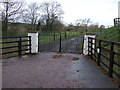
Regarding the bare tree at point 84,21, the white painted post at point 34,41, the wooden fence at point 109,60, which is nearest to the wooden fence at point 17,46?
the white painted post at point 34,41

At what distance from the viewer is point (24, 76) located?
2957mm

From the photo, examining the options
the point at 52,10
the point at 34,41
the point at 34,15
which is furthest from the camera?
the point at 34,15

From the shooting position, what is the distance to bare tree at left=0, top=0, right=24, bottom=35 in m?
13.9

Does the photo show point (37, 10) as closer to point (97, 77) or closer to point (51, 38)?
point (51, 38)

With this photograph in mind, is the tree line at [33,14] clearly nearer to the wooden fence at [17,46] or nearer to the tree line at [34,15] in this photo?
the tree line at [34,15]

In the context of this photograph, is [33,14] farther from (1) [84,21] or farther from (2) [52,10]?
(1) [84,21]

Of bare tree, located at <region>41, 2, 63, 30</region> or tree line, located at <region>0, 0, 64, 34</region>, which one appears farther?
bare tree, located at <region>41, 2, 63, 30</region>

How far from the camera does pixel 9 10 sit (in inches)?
572

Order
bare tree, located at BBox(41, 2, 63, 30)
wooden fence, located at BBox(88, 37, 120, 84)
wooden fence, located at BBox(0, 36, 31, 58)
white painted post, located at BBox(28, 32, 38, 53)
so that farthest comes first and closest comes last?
bare tree, located at BBox(41, 2, 63, 30), white painted post, located at BBox(28, 32, 38, 53), wooden fence, located at BBox(0, 36, 31, 58), wooden fence, located at BBox(88, 37, 120, 84)

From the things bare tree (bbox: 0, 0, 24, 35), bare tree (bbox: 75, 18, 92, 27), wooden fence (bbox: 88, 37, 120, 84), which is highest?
bare tree (bbox: 75, 18, 92, 27)

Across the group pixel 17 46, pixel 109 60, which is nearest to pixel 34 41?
pixel 17 46

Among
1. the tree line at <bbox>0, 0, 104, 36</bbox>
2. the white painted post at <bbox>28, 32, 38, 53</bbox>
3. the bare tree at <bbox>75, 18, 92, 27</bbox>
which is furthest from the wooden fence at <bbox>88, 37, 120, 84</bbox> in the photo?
the bare tree at <bbox>75, 18, 92, 27</bbox>

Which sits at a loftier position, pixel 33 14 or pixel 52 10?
pixel 52 10

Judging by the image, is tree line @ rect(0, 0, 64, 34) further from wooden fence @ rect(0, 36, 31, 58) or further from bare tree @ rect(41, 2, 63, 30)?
wooden fence @ rect(0, 36, 31, 58)
